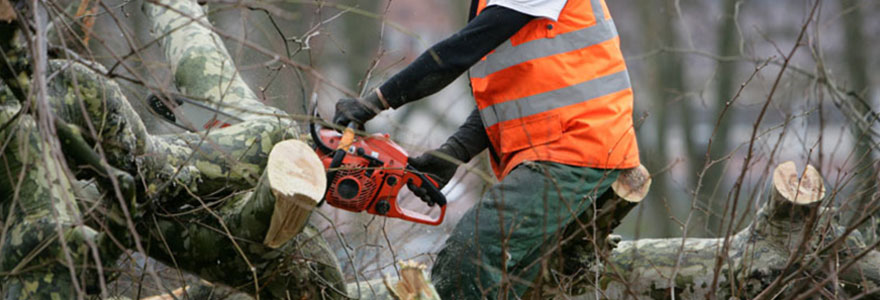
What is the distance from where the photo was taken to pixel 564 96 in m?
3.74

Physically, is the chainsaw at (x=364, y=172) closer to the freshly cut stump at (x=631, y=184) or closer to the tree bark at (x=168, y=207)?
the tree bark at (x=168, y=207)

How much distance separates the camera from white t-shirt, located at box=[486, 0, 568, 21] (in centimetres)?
366

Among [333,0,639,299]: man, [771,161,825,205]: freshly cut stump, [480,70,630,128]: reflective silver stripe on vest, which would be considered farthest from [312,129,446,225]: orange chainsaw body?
[771,161,825,205]: freshly cut stump

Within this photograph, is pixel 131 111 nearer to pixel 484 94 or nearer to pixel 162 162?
pixel 162 162

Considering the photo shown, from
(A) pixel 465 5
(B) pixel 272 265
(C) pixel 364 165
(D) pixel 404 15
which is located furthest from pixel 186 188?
(D) pixel 404 15

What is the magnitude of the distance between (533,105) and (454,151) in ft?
1.92

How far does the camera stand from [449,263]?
3799mm

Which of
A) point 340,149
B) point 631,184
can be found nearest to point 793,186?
point 631,184

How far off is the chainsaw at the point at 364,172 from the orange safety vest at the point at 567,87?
1.50 ft

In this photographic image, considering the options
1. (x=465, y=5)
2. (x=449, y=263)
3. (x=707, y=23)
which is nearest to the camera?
(x=449, y=263)

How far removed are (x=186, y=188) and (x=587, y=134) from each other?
1.49 meters

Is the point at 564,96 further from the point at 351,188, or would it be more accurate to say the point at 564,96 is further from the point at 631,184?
the point at 351,188

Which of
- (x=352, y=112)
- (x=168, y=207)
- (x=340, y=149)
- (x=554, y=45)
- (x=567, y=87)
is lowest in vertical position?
(x=168, y=207)

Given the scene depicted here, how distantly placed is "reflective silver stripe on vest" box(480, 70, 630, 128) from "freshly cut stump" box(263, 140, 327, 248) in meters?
0.82
